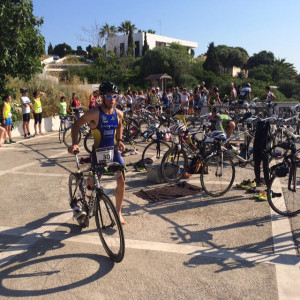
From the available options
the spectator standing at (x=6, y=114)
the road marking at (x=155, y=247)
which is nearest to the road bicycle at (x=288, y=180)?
the road marking at (x=155, y=247)

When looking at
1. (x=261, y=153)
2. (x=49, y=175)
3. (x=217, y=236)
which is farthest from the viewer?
(x=49, y=175)

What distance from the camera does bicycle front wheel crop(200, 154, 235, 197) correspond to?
585 cm

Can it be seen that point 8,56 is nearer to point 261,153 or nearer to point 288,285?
point 261,153

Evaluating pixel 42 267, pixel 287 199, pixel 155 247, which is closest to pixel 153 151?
pixel 287 199

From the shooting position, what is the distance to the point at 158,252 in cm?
392

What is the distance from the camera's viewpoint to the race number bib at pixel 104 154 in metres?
4.07

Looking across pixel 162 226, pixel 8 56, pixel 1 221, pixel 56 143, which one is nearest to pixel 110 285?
pixel 162 226

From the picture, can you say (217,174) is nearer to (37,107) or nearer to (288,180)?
(288,180)

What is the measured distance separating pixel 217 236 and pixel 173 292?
1344 millimetres

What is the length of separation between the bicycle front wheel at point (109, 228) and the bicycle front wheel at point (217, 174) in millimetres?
2430

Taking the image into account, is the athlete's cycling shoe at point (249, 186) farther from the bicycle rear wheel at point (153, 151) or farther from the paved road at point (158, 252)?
the bicycle rear wheel at point (153, 151)

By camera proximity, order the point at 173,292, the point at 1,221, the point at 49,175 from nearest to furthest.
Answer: the point at 173,292 < the point at 1,221 < the point at 49,175

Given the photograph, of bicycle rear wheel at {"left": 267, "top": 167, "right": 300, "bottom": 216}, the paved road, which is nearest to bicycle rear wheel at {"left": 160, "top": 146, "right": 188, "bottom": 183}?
the paved road

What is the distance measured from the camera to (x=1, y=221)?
503cm
